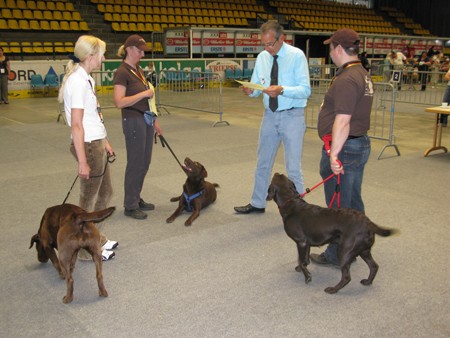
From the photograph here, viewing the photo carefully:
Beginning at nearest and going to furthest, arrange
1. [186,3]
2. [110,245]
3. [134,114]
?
[110,245]
[134,114]
[186,3]

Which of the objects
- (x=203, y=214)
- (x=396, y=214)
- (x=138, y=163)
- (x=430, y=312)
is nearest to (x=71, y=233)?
(x=138, y=163)

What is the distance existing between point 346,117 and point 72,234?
1903 millimetres

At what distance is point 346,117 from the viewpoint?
9.71 ft

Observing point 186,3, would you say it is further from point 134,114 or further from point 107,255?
point 107,255

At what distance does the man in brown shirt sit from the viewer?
9.75 ft

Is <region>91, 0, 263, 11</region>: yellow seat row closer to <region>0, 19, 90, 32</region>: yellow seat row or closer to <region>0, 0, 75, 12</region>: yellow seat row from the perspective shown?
<region>0, 0, 75, 12</region>: yellow seat row

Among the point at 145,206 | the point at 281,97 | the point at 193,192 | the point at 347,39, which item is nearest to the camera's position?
the point at 347,39

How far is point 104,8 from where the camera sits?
18.8 metres

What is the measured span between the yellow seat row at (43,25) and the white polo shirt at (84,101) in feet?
47.9

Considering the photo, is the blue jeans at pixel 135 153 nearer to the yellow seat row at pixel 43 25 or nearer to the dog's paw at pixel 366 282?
the dog's paw at pixel 366 282

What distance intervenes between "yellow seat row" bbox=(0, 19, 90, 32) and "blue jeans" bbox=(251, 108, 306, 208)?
14.4m

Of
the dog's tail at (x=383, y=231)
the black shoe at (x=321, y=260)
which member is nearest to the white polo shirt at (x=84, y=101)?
the black shoe at (x=321, y=260)

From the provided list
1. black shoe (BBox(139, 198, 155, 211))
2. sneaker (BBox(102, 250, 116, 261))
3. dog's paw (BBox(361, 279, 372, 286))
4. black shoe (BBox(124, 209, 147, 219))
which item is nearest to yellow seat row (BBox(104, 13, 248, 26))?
black shoe (BBox(139, 198, 155, 211))

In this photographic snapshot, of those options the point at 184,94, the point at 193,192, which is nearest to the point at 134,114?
the point at 193,192
